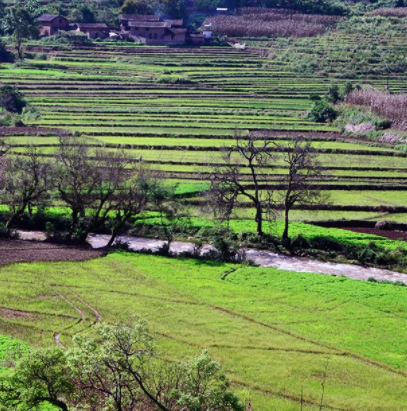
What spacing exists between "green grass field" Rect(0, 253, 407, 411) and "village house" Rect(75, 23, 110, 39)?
87.4 metres

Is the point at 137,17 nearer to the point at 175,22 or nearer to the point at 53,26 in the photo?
the point at 175,22

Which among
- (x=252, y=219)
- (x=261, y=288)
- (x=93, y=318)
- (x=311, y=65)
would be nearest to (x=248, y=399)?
(x=93, y=318)

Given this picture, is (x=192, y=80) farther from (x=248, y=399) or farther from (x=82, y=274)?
(x=248, y=399)

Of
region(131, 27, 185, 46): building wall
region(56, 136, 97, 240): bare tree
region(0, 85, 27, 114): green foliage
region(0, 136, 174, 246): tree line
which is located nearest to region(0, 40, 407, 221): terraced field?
region(0, 85, 27, 114): green foliage

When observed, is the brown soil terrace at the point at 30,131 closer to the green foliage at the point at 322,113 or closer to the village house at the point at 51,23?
the green foliage at the point at 322,113

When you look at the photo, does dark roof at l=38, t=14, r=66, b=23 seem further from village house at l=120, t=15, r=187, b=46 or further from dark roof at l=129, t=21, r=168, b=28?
dark roof at l=129, t=21, r=168, b=28

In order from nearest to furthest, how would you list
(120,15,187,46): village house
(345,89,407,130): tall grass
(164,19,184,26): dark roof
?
(345,89,407,130): tall grass, (120,15,187,46): village house, (164,19,184,26): dark roof

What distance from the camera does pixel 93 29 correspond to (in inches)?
4983

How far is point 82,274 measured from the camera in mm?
41938

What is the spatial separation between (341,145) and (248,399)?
48.1 meters

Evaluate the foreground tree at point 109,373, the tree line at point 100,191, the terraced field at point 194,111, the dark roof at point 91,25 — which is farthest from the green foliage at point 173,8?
the foreground tree at point 109,373

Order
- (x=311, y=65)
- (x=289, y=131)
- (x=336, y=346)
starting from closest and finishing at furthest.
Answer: (x=336, y=346), (x=289, y=131), (x=311, y=65)

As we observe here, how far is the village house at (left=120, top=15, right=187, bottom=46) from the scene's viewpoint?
406ft

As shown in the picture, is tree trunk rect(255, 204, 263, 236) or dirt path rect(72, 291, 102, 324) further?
tree trunk rect(255, 204, 263, 236)
